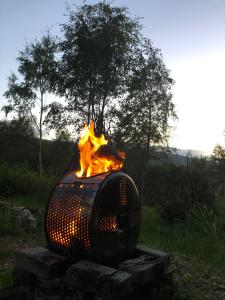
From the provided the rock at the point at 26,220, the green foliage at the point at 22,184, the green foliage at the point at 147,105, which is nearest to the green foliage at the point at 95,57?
the green foliage at the point at 147,105

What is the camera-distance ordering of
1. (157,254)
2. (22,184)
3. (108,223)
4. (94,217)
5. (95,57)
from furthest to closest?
(95,57) → (22,184) → (157,254) → (108,223) → (94,217)

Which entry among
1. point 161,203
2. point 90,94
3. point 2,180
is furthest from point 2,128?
point 161,203

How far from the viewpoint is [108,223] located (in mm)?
4254

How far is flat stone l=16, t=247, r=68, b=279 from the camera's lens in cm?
401

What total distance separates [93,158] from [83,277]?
152 cm

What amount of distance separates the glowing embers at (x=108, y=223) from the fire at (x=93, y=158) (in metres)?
0.65

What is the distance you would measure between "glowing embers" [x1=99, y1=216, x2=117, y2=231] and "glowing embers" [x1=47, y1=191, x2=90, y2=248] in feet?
0.69

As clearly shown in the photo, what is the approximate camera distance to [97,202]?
13.4 feet

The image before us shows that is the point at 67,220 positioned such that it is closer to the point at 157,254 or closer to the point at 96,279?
the point at 96,279

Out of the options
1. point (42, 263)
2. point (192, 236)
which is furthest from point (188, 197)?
point (42, 263)

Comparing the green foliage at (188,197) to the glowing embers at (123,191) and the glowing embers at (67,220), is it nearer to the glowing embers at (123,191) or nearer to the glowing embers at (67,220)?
the glowing embers at (123,191)

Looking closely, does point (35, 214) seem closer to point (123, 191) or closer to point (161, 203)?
point (161, 203)

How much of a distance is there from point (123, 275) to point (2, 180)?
10.8 meters

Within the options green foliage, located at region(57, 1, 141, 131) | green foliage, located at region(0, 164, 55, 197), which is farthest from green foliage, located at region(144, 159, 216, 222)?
green foliage, located at region(57, 1, 141, 131)
